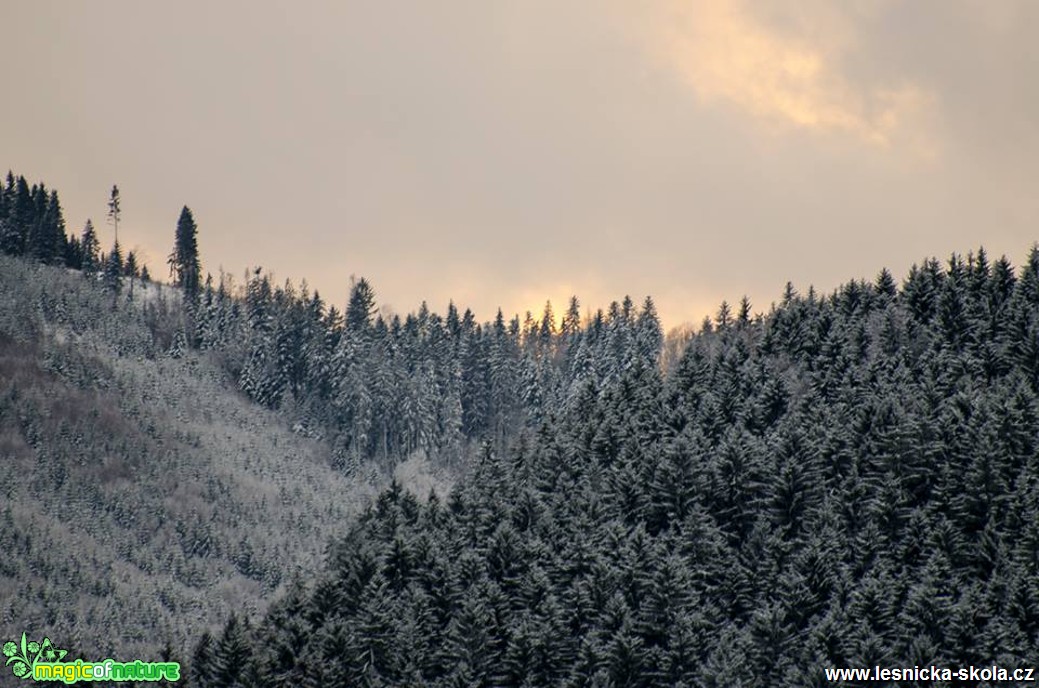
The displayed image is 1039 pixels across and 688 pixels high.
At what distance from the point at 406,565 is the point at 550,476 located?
51.5ft

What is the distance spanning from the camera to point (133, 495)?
6378 inches

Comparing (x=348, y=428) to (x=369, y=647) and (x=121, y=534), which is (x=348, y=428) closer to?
(x=121, y=534)

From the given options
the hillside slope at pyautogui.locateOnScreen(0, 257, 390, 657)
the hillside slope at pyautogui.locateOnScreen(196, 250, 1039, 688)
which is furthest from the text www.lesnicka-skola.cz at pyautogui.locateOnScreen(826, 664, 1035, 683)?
the hillside slope at pyautogui.locateOnScreen(0, 257, 390, 657)

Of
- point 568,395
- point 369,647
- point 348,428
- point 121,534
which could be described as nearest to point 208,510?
point 121,534
